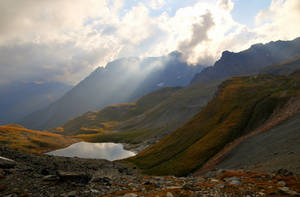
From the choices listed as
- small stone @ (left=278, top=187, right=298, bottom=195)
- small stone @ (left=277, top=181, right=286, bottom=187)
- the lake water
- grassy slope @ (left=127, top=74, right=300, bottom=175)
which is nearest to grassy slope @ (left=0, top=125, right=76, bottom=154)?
the lake water

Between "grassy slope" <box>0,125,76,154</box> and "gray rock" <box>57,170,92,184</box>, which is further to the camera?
"grassy slope" <box>0,125,76,154</box>

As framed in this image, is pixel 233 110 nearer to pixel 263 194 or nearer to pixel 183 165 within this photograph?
pixel 183 165

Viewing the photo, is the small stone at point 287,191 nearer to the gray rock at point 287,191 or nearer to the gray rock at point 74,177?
the gray rock at point 287,191

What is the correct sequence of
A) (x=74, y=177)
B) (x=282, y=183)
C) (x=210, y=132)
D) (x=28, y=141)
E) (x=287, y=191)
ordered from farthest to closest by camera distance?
(x=28, y=141) → (x=210, y=132) → (x=74, y=177) → (x=282, y=183) → (x=287, y=191)

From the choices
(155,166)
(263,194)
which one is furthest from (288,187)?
(155,166)

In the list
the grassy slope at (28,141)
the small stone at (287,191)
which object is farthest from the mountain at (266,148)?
the grassy slope at (28,141)

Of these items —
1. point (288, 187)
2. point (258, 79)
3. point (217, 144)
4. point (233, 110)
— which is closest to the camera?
point (288, 187)

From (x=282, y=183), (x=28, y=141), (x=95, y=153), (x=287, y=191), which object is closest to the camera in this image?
(x=287, y=191)

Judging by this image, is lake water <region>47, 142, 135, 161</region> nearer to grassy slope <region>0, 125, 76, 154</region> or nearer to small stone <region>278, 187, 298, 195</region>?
grassy slope <region>0, 125, 76, 154</region>

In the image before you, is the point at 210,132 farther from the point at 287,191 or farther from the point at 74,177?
the point at 74,177

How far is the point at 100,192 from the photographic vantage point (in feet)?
64.1

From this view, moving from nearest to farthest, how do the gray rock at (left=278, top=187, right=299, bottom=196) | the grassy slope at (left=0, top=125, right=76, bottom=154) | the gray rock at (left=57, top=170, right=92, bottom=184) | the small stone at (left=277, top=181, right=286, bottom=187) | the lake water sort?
the gray rock at (left=278, top=187, right=299, bottom=196) < the small stone at (left=277, top=181, right=286, bottom=187) < the gray rock at (left=57, top=170, right=92, bottom=184) < the lake water < the grassy slope at (left=0, top=125, right=76, bottom=154)

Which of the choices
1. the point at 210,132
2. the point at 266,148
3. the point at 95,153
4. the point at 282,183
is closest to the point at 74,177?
the point at 282,183

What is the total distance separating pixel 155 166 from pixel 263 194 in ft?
234
